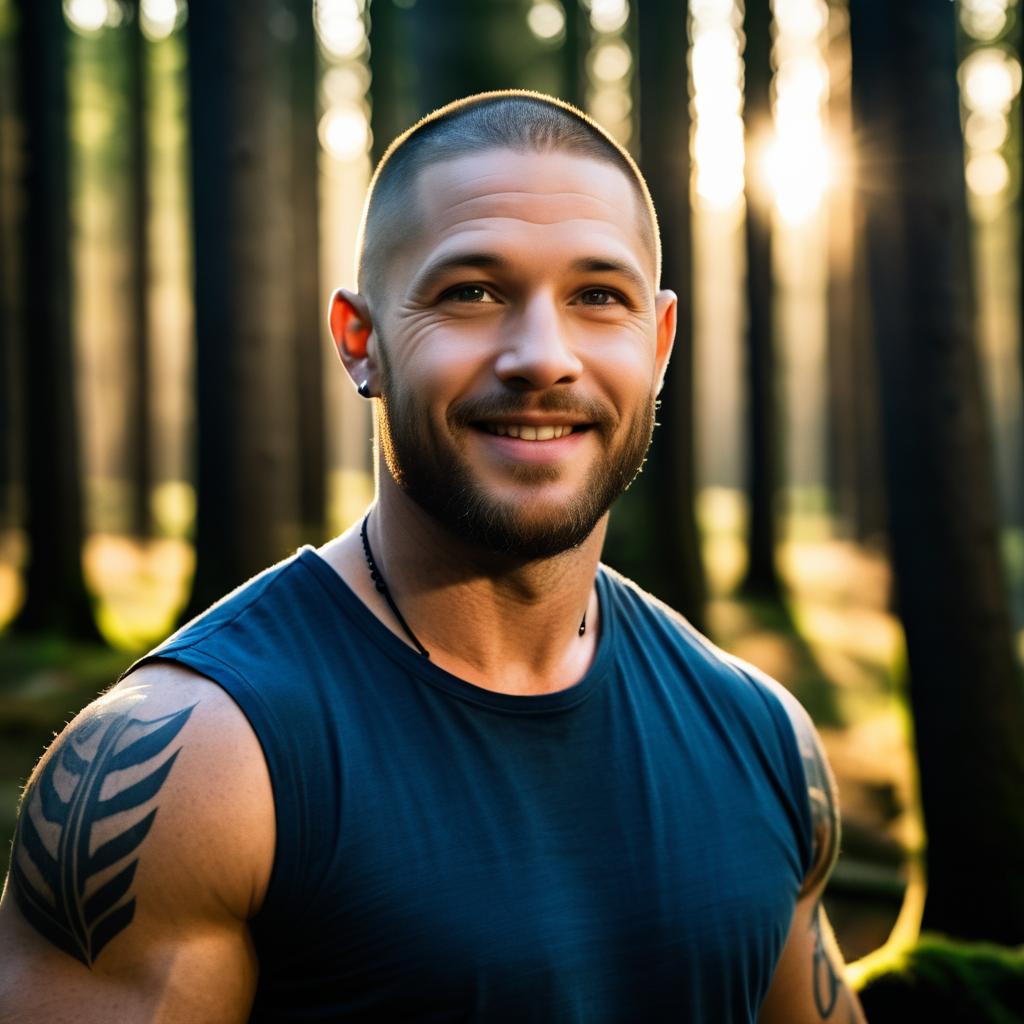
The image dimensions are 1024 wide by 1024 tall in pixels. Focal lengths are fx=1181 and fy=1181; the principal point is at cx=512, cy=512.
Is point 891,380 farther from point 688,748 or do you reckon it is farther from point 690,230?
point 690,230

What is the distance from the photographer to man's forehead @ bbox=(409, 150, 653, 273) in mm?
2334

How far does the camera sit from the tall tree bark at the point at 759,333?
15445mm

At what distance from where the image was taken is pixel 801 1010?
2791 mm

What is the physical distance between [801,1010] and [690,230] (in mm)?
10862

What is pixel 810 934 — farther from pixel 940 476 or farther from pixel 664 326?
pixel 940 476

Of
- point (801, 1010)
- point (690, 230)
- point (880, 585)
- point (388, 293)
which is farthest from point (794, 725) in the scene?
point (880, 585)

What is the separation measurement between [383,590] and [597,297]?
746mm

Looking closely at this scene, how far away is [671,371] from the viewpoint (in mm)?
12195

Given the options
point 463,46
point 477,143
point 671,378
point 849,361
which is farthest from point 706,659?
point 849,361

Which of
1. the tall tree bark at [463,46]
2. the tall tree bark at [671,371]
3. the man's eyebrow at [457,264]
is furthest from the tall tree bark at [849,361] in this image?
the man's eyebrow at [457,264]

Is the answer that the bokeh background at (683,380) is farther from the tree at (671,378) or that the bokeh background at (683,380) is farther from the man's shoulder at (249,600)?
the man's shoulder at (249,600)

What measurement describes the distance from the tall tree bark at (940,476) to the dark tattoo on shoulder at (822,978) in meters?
3.44

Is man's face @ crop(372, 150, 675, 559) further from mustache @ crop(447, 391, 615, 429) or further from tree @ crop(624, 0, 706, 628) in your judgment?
tree @ crop(624, 0, 706, 628)

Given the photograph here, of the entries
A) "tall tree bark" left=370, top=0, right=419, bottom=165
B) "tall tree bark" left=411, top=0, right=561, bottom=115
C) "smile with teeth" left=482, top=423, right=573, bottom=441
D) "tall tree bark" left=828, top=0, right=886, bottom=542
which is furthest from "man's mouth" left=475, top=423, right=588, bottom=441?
"tall tree bark" left=370, top=0, right=419, bottom=165
